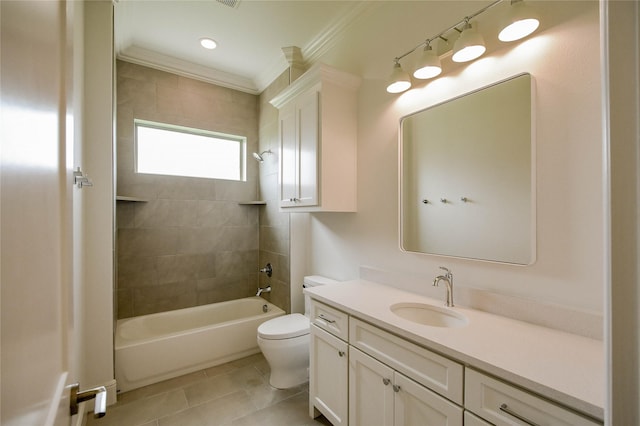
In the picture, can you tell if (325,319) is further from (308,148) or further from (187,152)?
(187,152)

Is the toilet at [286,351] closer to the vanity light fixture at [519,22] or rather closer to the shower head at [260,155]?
the shower head at [260,155]

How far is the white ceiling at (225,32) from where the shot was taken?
7.09 feet

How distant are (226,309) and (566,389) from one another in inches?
120

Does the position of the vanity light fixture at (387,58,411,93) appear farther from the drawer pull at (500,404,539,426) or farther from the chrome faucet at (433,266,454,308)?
the drawer pull at (500,404,539,426)

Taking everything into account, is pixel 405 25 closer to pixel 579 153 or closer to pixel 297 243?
pixel 579 153

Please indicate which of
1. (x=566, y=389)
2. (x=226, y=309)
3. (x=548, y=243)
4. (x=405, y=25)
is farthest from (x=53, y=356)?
(x=226, y=309)

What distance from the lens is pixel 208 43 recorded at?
2625 millimetres

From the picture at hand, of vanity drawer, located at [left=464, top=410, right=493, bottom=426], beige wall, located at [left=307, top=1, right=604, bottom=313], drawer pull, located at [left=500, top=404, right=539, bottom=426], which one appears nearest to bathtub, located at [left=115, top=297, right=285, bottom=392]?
beige wall, located at [left=307, top=1, right=604, bottom=313]

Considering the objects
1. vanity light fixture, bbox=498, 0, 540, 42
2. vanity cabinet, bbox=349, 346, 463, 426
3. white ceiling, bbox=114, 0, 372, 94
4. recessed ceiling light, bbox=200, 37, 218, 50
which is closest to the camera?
vanity cabinet, bbox=349, 346, 463, 426

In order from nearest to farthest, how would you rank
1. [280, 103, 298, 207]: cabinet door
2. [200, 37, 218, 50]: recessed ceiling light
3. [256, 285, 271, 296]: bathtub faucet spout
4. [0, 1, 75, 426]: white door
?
[0, 1, 75, 426]: white door < [280, 103, 298, 207]: cabinet door < [200, 37, 218, 50]: recessed ceiling light < [256, 285, 271, 296]: bathtub faucet spout

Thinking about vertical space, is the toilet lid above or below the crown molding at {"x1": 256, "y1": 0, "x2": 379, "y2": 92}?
below

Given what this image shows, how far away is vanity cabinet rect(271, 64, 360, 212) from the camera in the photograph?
204 centimetres

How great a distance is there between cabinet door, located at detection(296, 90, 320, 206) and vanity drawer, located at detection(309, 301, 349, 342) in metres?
0.76

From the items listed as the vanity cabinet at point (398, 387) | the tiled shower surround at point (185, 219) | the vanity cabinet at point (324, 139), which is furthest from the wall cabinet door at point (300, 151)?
the vanity cabinet at point (398, 387)
